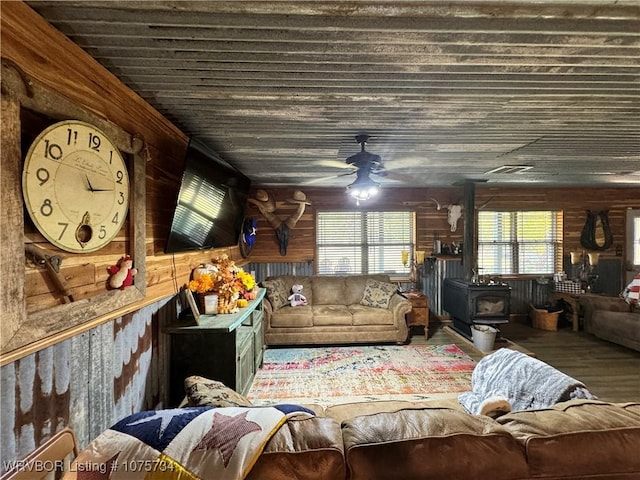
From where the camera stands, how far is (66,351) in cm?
142

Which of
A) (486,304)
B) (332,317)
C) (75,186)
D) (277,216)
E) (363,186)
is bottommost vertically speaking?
(332,317)

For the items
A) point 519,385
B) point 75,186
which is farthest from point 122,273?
point 519,385

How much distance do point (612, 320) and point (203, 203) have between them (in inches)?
224

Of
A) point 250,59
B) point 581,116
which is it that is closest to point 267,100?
point 250,59

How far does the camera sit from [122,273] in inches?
69.2

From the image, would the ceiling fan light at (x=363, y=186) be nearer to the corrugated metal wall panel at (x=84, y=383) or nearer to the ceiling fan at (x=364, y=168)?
the ceiling fan at (x=364, y=168)

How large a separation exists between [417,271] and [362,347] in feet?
6.43

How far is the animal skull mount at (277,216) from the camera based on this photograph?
16.9ft

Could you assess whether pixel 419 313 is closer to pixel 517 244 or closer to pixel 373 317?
pixel 373 317

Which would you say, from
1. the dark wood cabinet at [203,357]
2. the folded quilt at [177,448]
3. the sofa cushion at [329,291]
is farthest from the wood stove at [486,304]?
the folded quilt at [177,448]

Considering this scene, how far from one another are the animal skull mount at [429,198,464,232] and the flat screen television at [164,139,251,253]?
3734 mm

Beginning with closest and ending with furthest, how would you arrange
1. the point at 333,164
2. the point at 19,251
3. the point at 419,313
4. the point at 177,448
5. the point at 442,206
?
the point at 177,448, the point at 19,251, the point at 333,164, the point at 419,313, the point at 442,206

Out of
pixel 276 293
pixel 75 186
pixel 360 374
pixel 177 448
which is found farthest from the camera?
pixel 276 293

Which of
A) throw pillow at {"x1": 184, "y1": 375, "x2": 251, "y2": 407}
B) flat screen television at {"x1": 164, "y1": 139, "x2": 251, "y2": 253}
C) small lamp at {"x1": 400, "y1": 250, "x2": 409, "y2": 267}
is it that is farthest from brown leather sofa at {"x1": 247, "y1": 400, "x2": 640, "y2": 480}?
small lamp at {"x1": 400, "y1": 250, "x2": 409, "y2": 267}
